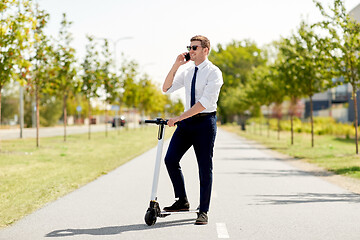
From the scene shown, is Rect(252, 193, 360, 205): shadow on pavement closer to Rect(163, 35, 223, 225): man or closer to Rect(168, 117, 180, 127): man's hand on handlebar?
Rect(163, 35, 223, 225): man

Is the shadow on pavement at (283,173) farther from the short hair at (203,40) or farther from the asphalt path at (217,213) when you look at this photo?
the short hair at (203,40)

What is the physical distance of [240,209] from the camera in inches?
287

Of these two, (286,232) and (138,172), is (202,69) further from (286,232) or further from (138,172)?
(138,172)

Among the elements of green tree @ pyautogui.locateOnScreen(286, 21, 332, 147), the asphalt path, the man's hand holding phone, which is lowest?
the asphalt path

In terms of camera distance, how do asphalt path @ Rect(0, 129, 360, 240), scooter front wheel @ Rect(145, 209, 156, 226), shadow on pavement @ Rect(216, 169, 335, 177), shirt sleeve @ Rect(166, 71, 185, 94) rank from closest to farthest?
asphalt path @ Rect(0, 129, 360, 240)
scooter front wheel @ Rect(145, 209, 156, 226)
shirt sleeve @ Rect(166, 71, 185, 94)
shadow on pavement @ Rect(216, 169, 335, 177)

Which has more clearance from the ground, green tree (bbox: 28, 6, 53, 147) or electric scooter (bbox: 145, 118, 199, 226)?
green tree (bbox: 28, 6, 53, 147)

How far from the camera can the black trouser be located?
5.99 m

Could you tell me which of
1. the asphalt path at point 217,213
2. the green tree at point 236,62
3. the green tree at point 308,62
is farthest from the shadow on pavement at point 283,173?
the green tree at point 236,62

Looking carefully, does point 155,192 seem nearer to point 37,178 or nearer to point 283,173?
point 37,178

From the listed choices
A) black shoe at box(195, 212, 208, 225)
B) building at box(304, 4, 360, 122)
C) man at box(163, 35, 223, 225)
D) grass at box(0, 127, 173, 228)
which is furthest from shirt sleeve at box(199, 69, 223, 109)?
building at box(304, 4, 360, 122)

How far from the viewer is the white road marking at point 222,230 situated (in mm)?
5527

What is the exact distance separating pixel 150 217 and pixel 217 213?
1327 millimetres

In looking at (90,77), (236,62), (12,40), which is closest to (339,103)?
(236,62)

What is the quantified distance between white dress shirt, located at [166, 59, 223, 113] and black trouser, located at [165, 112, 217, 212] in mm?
153
